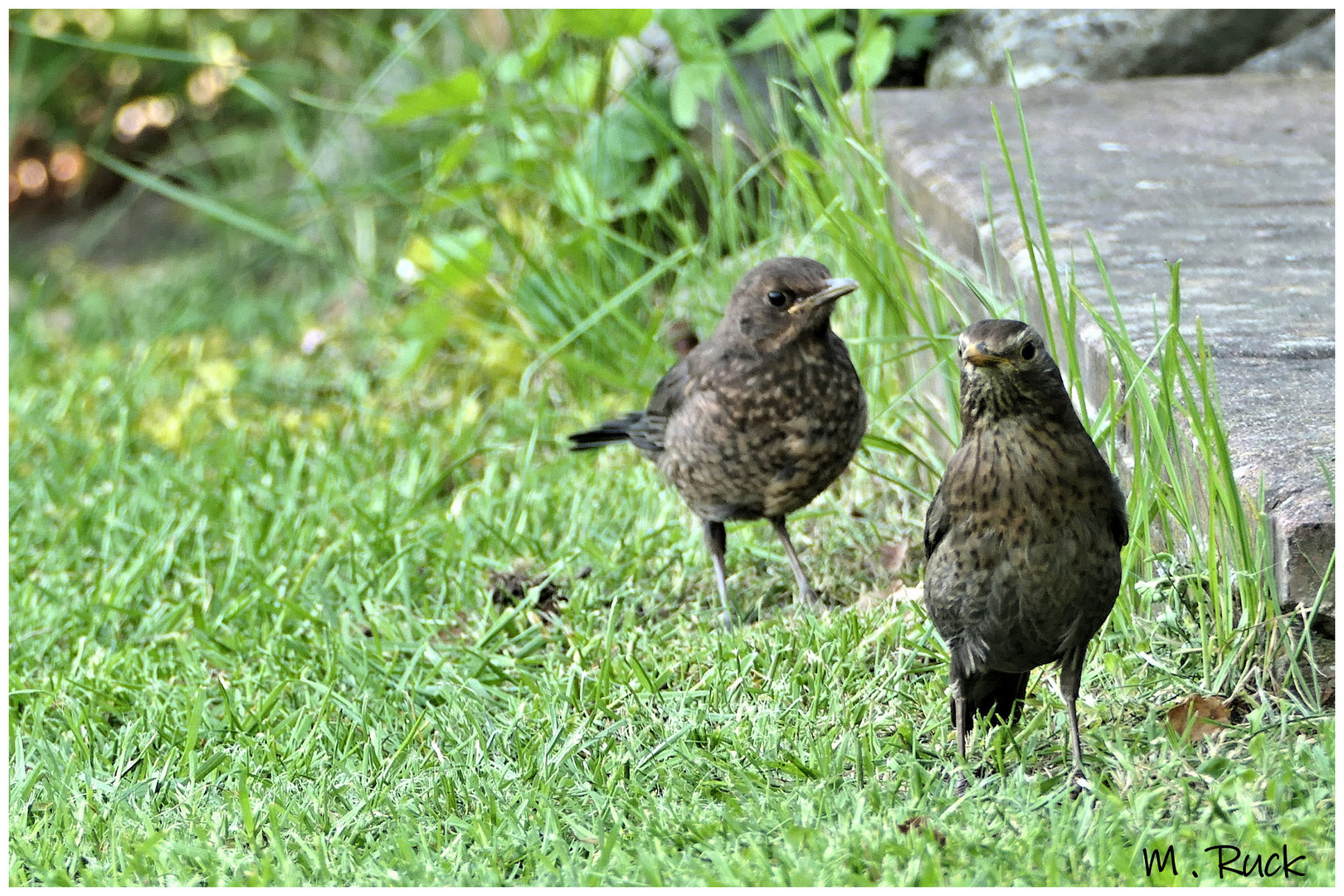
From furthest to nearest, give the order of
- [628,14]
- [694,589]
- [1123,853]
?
[628,14]
[694,589]
[1123,853]

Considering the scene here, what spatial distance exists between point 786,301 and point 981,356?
1.21m

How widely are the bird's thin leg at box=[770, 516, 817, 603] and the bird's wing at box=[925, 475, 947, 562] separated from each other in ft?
3.39

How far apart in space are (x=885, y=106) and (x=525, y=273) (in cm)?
139

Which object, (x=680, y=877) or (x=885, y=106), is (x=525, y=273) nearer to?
(x=885, y=106)

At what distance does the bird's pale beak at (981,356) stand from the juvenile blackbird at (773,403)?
101 cm

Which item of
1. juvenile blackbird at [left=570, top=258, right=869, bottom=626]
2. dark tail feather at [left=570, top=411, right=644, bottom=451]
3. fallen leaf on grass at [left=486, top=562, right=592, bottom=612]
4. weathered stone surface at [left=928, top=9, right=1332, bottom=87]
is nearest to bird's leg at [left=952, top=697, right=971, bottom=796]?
juvenile blackbird at [left=570, top=258, right=869, bottom=626]

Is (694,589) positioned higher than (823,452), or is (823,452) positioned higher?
(823,452)

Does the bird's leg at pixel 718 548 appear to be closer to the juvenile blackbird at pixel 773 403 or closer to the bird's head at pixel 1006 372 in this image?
the juvenile blackbird at pixel 773 403

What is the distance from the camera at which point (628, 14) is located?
179 inches

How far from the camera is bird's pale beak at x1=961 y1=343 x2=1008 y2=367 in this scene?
2164 mm

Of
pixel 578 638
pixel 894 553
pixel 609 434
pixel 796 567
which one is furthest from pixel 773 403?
pixel 609 434

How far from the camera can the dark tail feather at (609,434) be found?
3920 mm

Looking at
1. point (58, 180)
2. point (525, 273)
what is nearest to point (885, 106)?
point (525, 273)

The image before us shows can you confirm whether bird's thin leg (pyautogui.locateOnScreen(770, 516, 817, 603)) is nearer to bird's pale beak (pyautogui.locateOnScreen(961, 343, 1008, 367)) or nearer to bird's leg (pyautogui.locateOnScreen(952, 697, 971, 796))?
bird's leg (pyautogui.locateOnScreen(952, 697, 971, 796))
